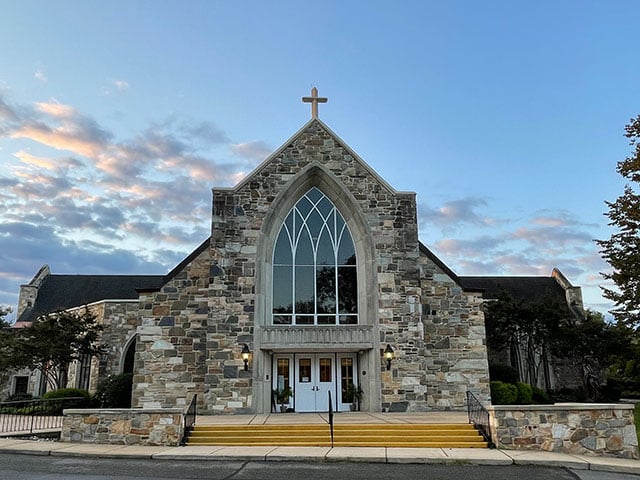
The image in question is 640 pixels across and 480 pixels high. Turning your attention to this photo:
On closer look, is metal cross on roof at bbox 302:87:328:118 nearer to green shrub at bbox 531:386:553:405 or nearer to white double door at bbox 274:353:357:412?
white double door at bbox 274:353:357:412

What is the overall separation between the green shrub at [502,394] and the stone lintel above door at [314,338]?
621cm

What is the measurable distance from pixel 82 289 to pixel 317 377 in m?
25.8

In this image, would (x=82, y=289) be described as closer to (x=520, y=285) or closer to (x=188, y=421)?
(x=188, y=421)

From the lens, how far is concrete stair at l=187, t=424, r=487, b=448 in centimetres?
1198

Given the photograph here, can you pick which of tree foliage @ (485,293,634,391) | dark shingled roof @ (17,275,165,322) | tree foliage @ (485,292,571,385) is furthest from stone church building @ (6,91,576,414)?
dark shingled roof @ (17,275,165,322)

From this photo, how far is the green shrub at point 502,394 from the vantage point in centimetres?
1959

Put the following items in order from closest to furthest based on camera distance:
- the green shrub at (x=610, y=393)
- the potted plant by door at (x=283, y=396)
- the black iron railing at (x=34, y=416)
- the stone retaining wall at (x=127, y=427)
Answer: the stone retaining wall at (x=127, y=427)
the black iron railing at (x=34, y=416)
the potted plant by door at (x=283, y=396)
the green shrub at (x=610, y=393)

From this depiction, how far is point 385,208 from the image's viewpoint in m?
18.8

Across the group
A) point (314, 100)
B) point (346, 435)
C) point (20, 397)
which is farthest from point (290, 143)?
point (20, 397)

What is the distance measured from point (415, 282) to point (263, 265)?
19.1 feet

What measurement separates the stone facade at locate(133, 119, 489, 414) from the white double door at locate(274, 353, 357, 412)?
0.54m

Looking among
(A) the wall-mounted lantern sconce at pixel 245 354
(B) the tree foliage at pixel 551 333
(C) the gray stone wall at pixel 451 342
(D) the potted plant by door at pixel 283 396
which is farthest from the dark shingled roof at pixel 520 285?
(A) the wall-mounted lantern sconce at pixel 245 354

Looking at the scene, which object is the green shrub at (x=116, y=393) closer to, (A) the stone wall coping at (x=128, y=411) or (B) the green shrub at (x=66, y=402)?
(B) the green shrub at (x=66, y=402)

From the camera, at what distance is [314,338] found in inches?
684
